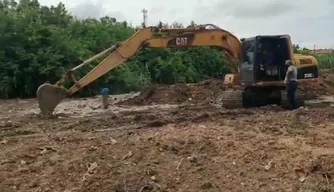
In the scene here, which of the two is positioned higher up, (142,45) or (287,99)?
(142,45)

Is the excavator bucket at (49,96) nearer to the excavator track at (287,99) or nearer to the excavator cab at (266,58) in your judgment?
the excavator cab at (266,58)

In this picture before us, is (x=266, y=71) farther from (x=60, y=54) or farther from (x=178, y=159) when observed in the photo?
(x=60, y=54)

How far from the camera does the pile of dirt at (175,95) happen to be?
20.7m

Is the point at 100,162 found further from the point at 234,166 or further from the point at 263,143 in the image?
the point at 263,143

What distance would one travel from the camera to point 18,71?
2581 centimetres

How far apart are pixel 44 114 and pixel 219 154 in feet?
24.0

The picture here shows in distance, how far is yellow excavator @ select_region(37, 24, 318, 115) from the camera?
15.7 m

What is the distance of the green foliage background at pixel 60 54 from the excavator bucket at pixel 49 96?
1103cm

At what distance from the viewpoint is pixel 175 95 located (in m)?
21.7

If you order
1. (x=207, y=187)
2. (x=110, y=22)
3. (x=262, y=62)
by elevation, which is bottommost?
(x=207, y=187)

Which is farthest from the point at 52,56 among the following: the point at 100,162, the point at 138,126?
the point at 100,162

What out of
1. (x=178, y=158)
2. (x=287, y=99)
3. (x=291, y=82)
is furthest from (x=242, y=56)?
(x=178, y=158)

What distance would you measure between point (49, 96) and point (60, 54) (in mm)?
12865

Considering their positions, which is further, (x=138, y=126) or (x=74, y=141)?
(x=138, y=126)
